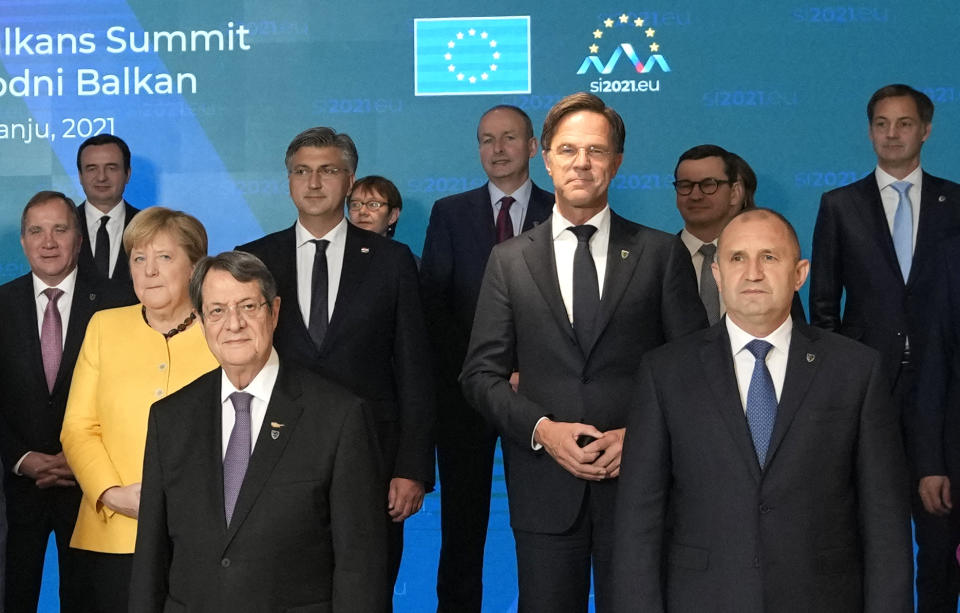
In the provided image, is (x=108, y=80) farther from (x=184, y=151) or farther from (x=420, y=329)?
(x=420, y=329)

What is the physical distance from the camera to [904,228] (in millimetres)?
5109

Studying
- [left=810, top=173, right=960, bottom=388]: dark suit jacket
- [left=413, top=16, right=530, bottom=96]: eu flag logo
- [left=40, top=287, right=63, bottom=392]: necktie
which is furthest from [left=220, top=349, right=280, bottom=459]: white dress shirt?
[left=413, top=16, right=530, bottom=96]: eu flag logo

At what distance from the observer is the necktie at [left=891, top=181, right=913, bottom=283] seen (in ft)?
16.6

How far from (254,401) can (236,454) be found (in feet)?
0.46

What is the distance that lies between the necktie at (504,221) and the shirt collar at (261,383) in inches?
80.6

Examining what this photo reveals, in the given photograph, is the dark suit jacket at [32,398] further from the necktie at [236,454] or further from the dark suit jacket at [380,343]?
the necktie at [236,454]

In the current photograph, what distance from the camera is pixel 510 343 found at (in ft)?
12.3

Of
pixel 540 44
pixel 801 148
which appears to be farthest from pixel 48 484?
pixel 801 148

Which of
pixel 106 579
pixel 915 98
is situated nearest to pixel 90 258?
pixel 106 579

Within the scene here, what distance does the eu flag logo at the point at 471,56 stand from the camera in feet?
21.2

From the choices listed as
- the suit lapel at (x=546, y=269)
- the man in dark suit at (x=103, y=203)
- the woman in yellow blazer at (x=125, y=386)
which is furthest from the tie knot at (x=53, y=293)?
the suit lapel at (x=546, y=269)

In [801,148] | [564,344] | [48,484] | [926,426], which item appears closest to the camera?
[564,344]

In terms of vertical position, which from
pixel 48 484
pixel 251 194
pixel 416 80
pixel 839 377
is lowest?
pixel 48 484

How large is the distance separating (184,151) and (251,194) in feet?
1.37
